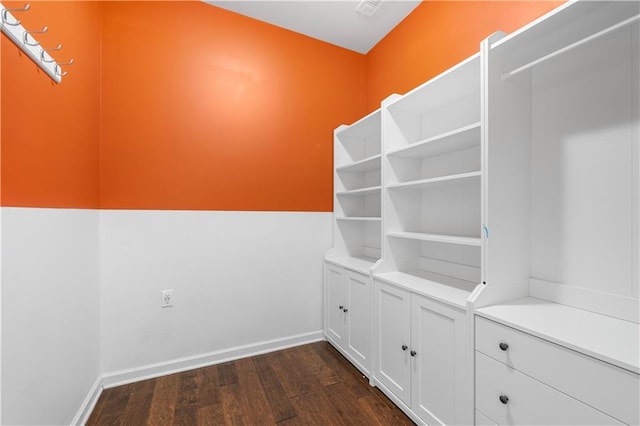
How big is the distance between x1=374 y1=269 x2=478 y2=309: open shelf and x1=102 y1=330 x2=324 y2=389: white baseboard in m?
1.13

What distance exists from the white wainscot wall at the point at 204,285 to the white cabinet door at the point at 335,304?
13 cm

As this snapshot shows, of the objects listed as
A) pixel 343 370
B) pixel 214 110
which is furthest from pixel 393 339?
pixel 214 110

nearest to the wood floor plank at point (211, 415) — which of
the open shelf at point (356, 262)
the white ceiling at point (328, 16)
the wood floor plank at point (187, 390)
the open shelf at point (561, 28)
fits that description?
the wood floor plank at point (187, 390)

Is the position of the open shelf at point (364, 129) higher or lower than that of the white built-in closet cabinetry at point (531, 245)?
higher

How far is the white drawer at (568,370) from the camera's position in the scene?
788 millimetres

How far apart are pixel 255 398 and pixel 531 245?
1877mm

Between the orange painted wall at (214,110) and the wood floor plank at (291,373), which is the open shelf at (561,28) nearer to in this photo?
the orange painted wall at (214,110)

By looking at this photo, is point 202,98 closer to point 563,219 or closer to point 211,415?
point 211,415

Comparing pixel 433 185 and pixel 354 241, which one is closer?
pixel 433 185

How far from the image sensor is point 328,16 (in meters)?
2.30

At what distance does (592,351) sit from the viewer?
84cm

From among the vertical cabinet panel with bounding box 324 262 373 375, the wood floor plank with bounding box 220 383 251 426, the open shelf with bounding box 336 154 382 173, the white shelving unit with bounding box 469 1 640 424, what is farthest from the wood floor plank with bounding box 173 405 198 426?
the open shelf with bounding box 336 154 382 173

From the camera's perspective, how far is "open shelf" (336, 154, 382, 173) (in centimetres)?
214

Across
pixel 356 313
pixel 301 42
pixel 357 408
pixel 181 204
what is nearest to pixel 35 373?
pixel 181 204
